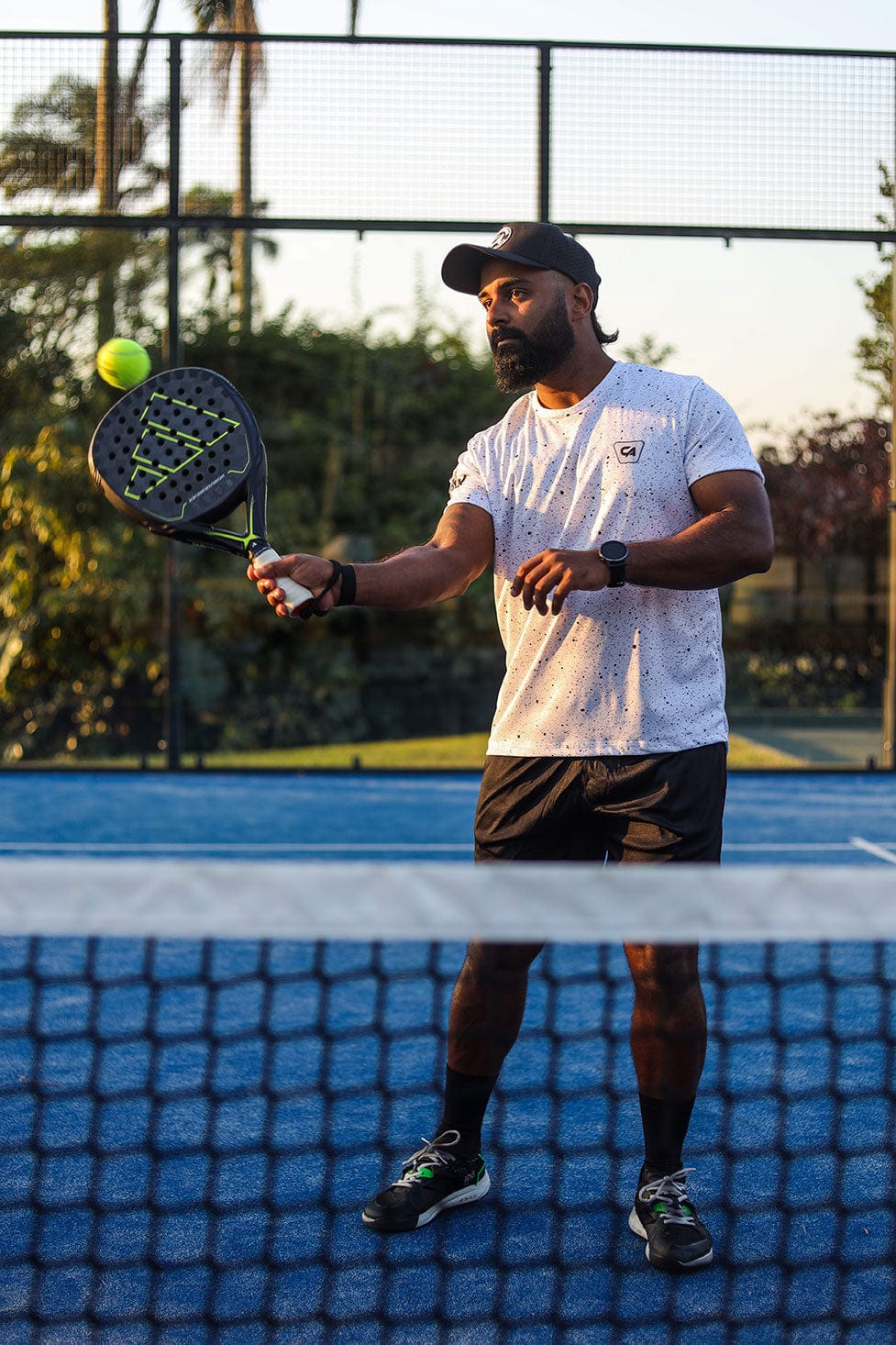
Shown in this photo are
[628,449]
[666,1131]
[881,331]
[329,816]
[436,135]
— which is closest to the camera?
[666,1131]

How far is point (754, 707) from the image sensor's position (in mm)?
8789

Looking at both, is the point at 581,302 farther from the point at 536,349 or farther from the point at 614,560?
the point at 614,560

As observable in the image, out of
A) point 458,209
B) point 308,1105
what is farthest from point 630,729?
point 458,209

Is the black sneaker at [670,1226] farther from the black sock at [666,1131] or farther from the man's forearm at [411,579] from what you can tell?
the man's forearm at [411,579]

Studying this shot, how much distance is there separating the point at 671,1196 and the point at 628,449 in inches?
47.4

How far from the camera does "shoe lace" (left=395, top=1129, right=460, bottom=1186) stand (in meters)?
2.45

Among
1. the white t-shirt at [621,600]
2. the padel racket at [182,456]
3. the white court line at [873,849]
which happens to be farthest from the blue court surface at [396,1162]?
the white court line at [873,849]

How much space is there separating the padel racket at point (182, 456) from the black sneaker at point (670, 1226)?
126cm

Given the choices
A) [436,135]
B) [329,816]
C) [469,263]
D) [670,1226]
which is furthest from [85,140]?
[670,1226]

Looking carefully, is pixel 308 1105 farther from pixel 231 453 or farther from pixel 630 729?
pixel 231 453

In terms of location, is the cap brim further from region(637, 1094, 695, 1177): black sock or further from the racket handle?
region(637, 1094, 695, 1177): black sock

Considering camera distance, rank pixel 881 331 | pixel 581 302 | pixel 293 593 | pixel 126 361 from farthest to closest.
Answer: pixel 881 331 < pixel 126 361 < pixel 581 302 < pixel 293 593

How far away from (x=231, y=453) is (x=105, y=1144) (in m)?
1.28

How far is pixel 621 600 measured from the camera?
2479mm
